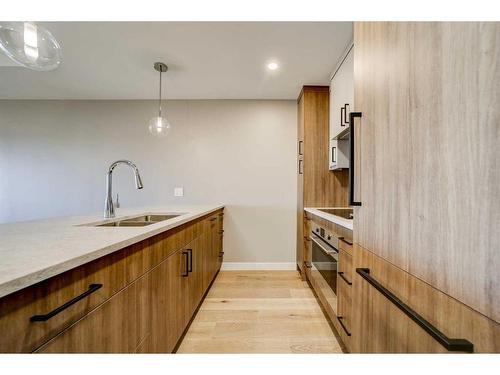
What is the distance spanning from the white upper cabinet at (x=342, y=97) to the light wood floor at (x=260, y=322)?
1.69 metres

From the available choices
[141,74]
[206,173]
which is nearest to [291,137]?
[206,173]

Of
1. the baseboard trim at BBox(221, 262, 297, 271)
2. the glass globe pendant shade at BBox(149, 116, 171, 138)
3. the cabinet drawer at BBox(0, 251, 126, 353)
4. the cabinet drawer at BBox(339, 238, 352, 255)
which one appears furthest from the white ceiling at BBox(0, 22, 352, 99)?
the baseboard trim at BBox(221, 262, 297, 271)

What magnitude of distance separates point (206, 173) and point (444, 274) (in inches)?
116

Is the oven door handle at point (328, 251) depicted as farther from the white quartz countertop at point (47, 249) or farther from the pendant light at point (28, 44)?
the pendant light at point (28, 44)

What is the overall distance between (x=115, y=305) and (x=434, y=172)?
1053 millimetres

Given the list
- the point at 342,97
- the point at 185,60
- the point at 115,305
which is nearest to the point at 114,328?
the point at 115,305

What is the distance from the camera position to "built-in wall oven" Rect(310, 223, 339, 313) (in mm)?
1637

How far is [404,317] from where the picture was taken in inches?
26.2

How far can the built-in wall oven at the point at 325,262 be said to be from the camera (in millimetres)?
1637

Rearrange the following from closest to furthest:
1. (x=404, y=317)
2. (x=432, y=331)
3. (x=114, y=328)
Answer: (x=432, y=331), (x=404, y=317), (x=114, y=328)

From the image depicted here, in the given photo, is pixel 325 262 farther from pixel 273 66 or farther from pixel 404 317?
pixel 273 66

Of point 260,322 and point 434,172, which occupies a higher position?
point 434,172

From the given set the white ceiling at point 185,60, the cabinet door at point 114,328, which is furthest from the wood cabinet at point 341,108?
the cabinet door at point 114,328
